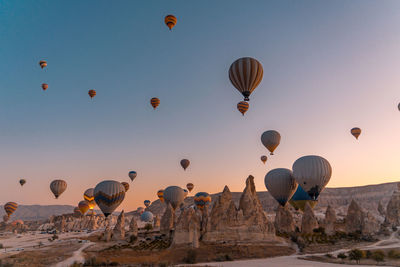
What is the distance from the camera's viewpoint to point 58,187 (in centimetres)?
9375

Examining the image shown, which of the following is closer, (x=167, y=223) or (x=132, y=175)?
(x=167, y=223)

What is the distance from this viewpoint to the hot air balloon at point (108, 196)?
58969mm

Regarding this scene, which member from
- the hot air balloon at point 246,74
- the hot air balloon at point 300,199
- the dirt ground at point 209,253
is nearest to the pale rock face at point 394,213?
the hot air balloon at point 300,199

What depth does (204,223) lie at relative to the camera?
6003 cm

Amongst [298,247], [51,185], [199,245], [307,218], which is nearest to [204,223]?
[199,245]

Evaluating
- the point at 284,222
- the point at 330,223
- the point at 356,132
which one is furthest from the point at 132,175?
the point at 356,132

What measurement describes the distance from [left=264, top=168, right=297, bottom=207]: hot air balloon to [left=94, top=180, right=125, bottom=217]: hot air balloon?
32029mm

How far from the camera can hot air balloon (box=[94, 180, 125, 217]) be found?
58969mm

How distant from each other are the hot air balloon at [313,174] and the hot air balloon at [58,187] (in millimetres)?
73329

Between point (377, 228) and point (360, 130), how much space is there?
80.1ft

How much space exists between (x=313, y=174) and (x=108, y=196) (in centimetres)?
3897

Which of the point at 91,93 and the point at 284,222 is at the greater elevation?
the point at 91,93

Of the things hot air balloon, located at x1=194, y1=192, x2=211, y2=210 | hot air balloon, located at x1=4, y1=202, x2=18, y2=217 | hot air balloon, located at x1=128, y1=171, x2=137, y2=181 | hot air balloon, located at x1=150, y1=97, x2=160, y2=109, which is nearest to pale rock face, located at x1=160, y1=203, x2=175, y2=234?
hot air balloon, located at x1=194, y1=192, x2=211, y2=210

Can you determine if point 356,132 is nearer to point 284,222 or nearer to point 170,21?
point 284,222
